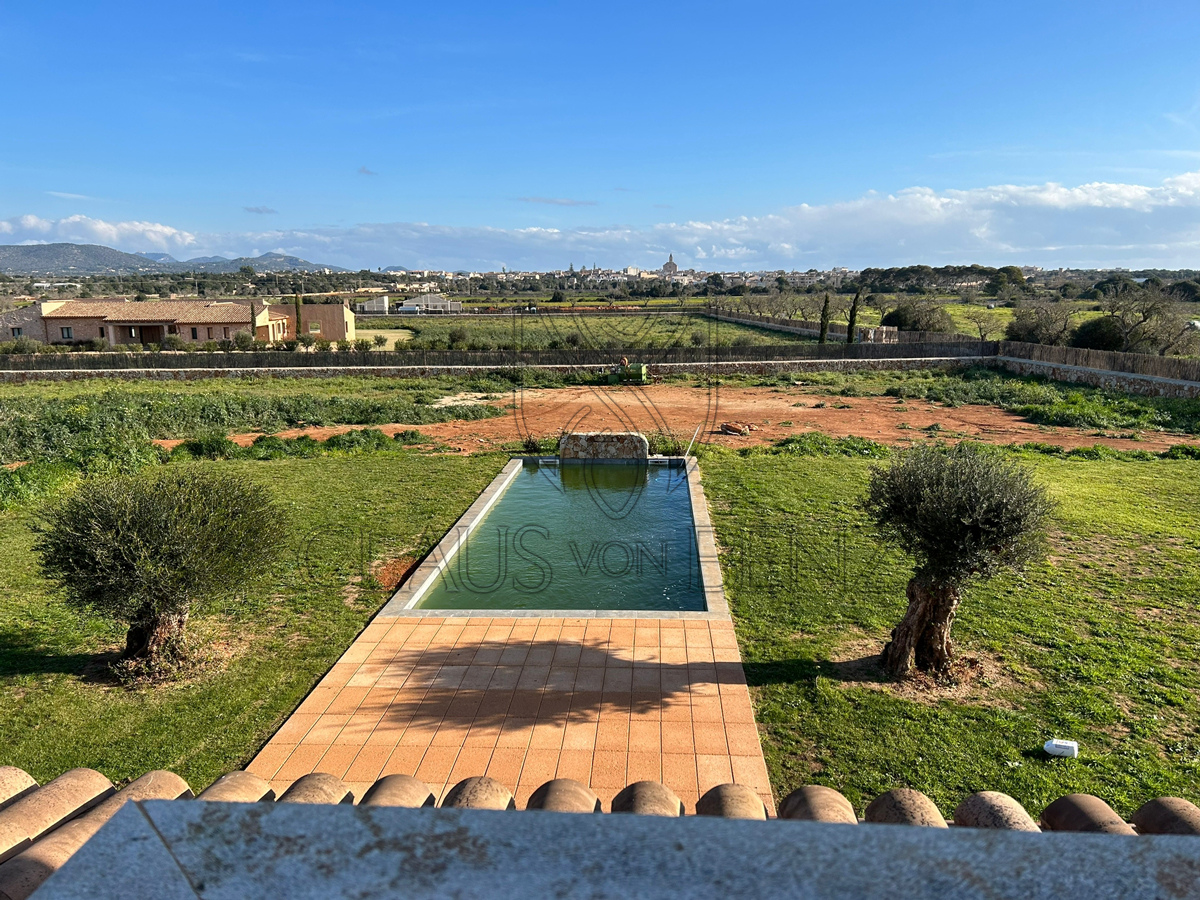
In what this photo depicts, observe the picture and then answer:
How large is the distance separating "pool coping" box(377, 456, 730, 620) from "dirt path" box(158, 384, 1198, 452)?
6.48 meters

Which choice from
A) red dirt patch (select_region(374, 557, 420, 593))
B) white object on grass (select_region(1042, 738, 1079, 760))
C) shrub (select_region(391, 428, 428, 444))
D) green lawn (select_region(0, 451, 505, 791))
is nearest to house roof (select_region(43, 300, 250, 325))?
shrub (select_region(391, 428, 428, 444))

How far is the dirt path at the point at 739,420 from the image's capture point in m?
19.1

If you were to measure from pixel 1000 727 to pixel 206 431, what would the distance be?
1995cm

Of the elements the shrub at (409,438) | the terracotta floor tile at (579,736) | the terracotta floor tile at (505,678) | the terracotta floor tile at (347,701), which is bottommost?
the shrub at (409,438)

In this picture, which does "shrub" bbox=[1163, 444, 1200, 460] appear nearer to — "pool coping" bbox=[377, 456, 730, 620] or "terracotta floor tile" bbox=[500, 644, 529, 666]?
"pool coping" bbox=[377, 456, 730, 620]

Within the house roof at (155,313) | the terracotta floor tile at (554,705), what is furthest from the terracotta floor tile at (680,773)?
the house roof at (155,313)

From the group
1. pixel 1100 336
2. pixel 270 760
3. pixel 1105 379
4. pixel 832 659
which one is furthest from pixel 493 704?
pixel 1100 336

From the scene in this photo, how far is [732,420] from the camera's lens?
22.5 metres

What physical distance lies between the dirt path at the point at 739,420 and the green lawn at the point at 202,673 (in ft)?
25.4

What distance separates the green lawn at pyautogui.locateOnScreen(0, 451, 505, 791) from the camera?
534 cm

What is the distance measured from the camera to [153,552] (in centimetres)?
613

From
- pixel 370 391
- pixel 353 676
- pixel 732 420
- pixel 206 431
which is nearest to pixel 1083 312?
pixel 732 420

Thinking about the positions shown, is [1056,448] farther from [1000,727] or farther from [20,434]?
[20,434]

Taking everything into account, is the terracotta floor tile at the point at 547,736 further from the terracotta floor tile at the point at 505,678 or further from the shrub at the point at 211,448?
the shrub at the point at 211,448
